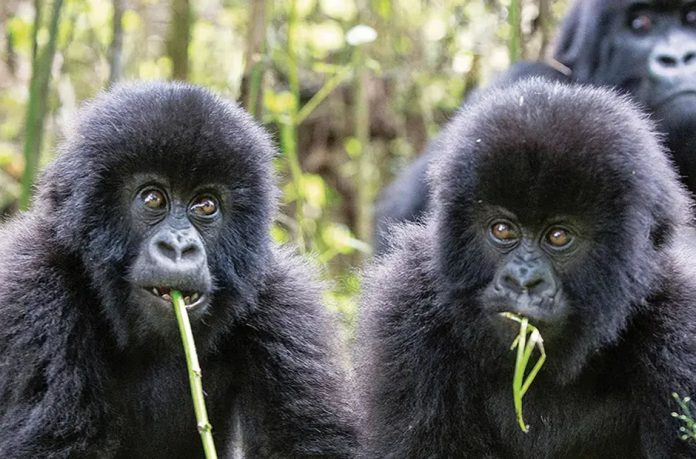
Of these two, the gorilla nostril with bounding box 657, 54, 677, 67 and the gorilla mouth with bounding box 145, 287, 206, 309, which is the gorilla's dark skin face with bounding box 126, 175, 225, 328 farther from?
the gorilla nostril with bounding box 657, 54, 677, 67

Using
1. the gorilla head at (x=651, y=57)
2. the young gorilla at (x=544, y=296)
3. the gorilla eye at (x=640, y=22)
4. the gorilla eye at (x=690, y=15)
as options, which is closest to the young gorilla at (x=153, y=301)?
the young gorilla at (x=544, y=296)

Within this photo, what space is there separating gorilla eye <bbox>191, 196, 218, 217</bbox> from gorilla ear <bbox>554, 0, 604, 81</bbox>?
114 inches

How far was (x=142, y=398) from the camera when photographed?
4.58 m

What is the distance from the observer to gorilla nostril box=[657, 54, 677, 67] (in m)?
6.15

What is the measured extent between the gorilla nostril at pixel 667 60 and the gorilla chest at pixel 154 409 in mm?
2987

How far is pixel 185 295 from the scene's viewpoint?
4270 mm

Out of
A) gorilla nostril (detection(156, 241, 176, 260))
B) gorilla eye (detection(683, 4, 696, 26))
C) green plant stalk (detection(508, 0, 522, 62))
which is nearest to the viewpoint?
gorilla nostril (detection(156, 241, 176, 260))

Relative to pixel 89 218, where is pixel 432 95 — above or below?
above

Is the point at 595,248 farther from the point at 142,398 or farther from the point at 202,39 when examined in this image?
the point at 202,39

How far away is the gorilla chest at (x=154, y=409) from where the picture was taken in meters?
4.57

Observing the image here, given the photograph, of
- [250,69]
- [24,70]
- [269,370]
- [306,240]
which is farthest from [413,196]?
[24,70]

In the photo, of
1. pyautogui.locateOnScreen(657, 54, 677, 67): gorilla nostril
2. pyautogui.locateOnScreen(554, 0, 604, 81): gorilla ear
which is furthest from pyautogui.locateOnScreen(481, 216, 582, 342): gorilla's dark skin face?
pyautogui.locateOnScreen(554, 0, 604, 81): gorilla ear

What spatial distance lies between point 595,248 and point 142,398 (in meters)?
1.77

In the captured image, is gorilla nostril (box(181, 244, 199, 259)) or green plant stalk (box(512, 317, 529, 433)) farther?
gorilla nostril (box(181, 244, 199, 259))
